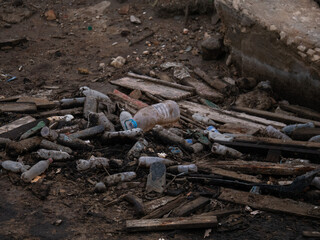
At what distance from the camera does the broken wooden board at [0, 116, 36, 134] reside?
5.23 metres

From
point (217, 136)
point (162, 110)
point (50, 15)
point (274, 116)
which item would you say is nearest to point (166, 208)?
point (217, 136)

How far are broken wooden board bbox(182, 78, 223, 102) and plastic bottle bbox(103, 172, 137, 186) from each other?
9.63 ft

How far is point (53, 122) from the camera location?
5613 millimetres

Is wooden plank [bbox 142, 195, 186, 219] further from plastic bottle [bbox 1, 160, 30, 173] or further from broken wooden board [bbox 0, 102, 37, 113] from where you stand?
broken wooden board [bbox 0, 102, 37, 113]

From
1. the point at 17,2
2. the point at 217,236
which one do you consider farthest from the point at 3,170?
the point at 17,2

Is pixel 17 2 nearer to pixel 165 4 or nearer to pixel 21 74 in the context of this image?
pixel 21 74

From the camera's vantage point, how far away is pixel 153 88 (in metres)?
7.10

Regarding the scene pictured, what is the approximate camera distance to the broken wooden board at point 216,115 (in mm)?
5980

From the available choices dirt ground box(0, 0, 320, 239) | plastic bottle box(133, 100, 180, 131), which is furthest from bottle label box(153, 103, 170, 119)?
dirt ground box(0, 0, 320, 239)

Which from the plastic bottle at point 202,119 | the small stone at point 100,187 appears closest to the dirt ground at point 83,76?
the small stone at point 100,187

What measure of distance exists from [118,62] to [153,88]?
139 cm

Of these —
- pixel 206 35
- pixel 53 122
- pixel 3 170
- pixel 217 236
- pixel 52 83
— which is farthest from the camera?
pixel 206 35

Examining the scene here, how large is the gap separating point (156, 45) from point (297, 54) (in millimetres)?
3265

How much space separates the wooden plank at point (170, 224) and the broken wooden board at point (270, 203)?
0.46 metres
